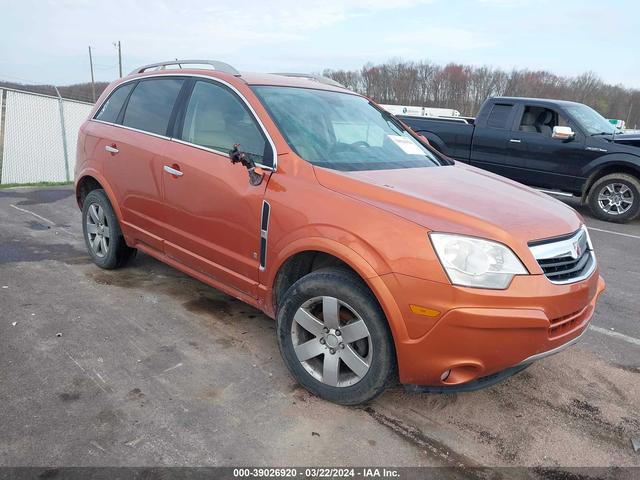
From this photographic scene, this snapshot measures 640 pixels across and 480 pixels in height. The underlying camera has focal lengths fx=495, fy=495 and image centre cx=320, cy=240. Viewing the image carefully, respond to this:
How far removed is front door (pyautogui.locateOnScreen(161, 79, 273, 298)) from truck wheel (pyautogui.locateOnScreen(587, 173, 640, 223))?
7.41 m

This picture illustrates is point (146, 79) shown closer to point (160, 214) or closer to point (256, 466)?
point (160, 214)

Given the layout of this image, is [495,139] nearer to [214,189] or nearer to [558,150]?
[558,150]

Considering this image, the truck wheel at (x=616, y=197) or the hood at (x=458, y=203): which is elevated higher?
the hood at (x=458, y=203)

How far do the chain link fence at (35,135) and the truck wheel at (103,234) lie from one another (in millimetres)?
11421

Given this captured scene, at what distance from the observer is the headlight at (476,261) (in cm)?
233

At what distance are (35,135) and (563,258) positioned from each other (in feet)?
57.4

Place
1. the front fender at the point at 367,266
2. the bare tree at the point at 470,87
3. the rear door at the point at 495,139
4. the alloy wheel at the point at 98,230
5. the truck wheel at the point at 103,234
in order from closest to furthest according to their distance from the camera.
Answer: the front fender at the point at 367,266 → the truck wheel at the point at 103,234 → the alloy wheel at the point at 98,230 → the rear door at the point at 495,139 → the bare tree at the point at 470,87

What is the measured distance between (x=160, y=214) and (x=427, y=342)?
239 cm

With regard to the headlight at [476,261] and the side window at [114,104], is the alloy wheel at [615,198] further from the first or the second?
the side window at [114,104]

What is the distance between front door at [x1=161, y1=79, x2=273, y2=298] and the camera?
316cm

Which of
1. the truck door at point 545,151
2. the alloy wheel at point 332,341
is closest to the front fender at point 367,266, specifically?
the alloy wheel at point 332,341

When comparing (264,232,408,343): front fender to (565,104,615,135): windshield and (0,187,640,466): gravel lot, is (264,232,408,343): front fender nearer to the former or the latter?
(0,187,640,466): gravel lot

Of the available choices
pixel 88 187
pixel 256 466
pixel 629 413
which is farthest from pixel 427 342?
pixel 88 187

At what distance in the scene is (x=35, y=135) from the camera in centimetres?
1612
